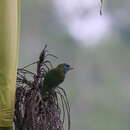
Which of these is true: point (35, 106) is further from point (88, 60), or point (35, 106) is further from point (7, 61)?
point (88, 60)

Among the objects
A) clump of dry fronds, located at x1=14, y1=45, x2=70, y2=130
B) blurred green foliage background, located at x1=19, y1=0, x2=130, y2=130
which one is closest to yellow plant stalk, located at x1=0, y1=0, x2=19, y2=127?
clump of dry fronds, located at x1=14, y1=45, x2=70, y2=130

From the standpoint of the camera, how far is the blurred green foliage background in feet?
6.72

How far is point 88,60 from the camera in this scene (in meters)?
2.07

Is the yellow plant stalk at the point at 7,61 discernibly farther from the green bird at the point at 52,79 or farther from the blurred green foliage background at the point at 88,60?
the blurred green foliage background at the point at 88,60

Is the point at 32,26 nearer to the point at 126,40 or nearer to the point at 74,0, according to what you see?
the point at 74,0

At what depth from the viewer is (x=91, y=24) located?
6.85 ft

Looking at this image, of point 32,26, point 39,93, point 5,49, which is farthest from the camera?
point 32,26

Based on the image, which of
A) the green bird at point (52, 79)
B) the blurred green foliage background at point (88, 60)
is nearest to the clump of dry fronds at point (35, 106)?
the green bird at point (52, 79)

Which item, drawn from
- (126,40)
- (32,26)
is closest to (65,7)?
(32,26)

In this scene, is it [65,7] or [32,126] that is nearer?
[32,126]

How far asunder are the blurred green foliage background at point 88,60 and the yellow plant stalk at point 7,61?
0.61 metres

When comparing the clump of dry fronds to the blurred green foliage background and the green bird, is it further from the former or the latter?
the blurred green foliage background

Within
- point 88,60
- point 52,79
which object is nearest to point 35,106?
point 52,79

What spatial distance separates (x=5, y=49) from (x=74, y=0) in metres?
0.78
